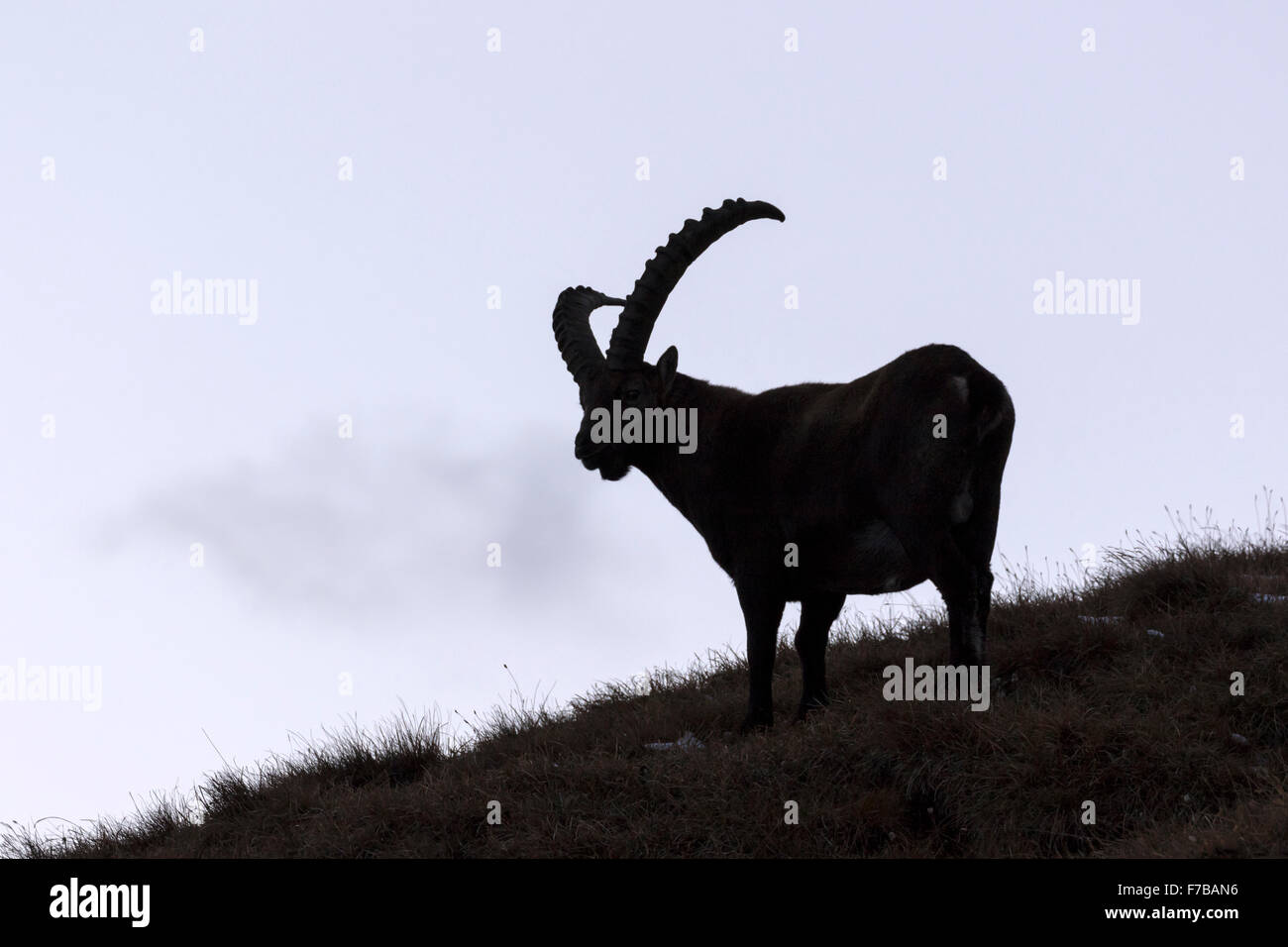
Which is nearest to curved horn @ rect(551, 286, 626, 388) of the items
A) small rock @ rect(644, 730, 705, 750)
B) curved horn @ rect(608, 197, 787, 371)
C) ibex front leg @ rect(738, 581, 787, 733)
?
curved horn @ rect(608, 197, 787, 371)

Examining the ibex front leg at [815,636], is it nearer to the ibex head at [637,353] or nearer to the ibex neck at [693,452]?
the ibex neck at [693,452]

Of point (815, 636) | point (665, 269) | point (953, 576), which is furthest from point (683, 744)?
point (665, 269)

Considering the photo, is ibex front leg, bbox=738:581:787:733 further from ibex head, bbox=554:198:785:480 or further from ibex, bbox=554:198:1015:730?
ibex head, bbox=554:198:785:480

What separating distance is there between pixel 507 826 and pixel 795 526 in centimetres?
285

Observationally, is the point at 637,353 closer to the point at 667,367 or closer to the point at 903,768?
the point at 667,367

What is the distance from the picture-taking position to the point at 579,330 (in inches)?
406

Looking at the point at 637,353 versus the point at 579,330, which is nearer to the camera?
the point at 637,353

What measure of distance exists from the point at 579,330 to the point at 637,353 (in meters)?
0.90

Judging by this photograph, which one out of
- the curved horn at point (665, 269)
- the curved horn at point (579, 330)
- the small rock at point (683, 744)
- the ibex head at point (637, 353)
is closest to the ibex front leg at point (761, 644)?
the small rock at point (683, 744)

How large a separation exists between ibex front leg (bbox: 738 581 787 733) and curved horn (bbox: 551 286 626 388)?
232 centimetres

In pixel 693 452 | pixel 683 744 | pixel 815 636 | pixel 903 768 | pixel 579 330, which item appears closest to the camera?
pixel 903 768

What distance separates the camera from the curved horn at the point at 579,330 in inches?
397
